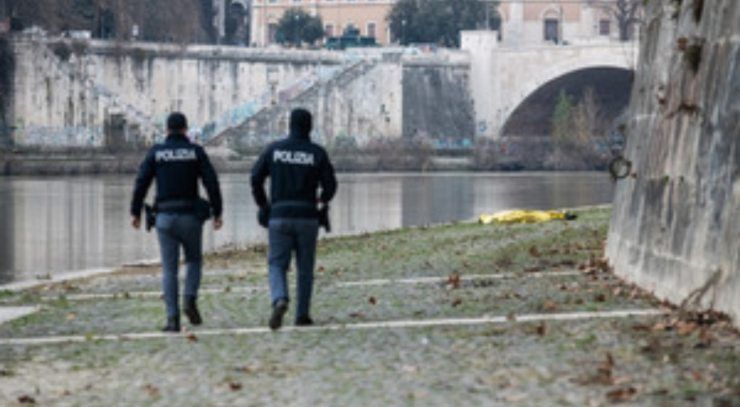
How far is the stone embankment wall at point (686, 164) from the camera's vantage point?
49.7 feet

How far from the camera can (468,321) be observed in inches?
626

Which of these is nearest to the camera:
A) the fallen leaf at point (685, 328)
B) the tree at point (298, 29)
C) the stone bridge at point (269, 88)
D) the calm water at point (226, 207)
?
the fallen leaf at point (685, 328)

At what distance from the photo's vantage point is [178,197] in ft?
54.1

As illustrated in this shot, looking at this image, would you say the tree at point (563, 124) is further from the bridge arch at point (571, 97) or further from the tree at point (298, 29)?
the tree at point (298, 29)

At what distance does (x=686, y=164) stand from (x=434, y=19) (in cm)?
9256

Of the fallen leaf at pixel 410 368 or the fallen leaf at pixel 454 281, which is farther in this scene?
the fallen leaf at pixel 454 281

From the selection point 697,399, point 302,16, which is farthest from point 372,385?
point 302,16

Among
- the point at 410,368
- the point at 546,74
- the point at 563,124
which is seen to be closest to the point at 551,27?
the point at 546,74

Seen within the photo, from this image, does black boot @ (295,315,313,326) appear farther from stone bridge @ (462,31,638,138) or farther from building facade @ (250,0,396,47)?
building facade @ (250,0,396,47)

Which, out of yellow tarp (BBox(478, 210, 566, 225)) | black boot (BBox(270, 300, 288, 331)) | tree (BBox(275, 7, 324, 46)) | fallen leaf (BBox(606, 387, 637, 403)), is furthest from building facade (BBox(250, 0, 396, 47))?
fallen leaf (BBox(606, 387, 637, 403))

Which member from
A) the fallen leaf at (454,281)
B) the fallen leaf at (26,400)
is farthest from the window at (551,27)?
the fallen leaf at (26,400)

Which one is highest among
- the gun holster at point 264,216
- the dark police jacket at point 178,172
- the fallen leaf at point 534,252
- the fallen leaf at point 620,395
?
the dark police jacket at point 178,172

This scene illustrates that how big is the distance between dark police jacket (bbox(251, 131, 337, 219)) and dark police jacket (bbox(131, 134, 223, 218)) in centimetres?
46

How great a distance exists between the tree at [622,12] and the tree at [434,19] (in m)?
6.90
